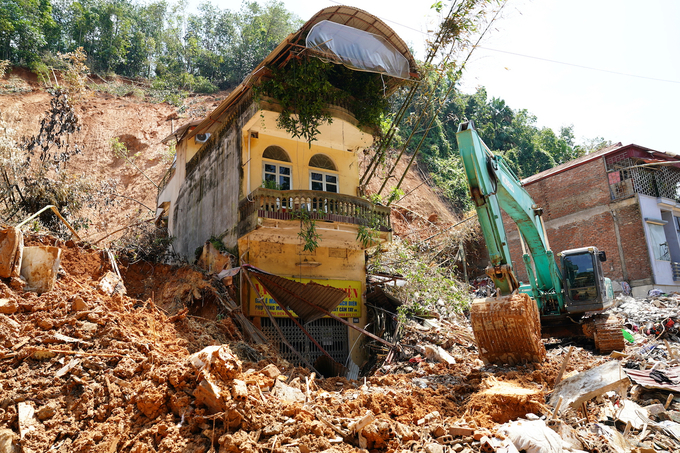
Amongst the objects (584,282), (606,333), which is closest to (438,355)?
(606,333)

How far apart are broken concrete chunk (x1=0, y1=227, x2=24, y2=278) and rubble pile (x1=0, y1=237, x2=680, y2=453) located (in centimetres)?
27

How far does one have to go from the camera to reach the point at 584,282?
1154cm

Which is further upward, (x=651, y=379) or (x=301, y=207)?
(x=301, y=207)

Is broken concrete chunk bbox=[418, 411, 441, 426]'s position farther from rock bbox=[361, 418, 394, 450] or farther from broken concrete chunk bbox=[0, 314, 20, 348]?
broken concrete chunk bbox=[0, 314, 20, 348]

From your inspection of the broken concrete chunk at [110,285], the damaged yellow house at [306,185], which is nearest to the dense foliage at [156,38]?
the damaged yellow house at [306,185]

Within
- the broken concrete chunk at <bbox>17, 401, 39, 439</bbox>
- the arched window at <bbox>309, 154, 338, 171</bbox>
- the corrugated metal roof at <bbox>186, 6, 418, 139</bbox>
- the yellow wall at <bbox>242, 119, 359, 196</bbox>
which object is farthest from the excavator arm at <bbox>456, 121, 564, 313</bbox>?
the broken concrete chunk at <bbox>17, 401, 39, 439</bbox>

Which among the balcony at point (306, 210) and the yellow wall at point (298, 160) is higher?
the yellow wall at point (298, 160)

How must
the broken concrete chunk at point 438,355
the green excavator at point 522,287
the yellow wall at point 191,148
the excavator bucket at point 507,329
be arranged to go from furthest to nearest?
the yellow wall at point 191,148 → the broken concrete chunk at point 438,355 → the green excavator at point 522,287 → the excavator bucket at point 507,329

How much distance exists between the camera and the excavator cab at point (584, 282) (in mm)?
11266

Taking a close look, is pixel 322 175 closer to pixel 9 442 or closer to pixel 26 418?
pixel 26 418

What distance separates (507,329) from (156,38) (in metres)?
43.7

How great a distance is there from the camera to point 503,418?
6312 millimetres

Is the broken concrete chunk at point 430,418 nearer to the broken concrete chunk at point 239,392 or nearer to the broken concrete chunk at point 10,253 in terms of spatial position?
the broken concrete chunk at point 239,392

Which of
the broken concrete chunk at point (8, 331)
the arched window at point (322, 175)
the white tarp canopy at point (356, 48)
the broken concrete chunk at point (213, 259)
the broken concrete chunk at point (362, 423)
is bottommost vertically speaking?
the broken concrete chunk at point (362, 423)
